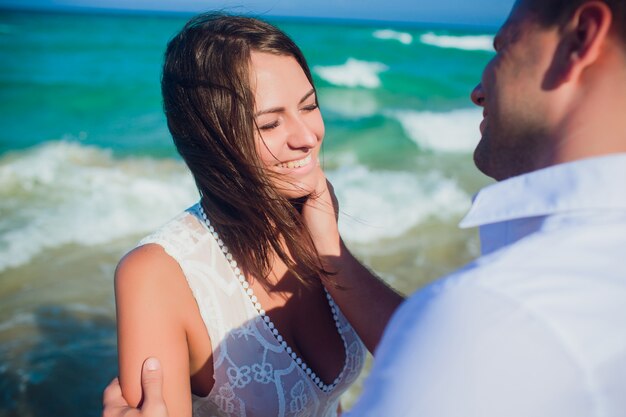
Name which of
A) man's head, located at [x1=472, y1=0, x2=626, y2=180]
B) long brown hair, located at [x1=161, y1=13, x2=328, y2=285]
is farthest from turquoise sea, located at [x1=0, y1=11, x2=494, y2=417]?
man's head, located at [x1=472, y1=0, x2=626, y2=180]

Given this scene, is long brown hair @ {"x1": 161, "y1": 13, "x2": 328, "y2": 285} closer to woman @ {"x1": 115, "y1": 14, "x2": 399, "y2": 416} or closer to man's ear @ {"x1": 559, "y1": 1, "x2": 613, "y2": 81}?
woman @ {"x1": 115, "y1": 14, "x2": 399, "y2": 416}

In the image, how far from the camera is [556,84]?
1.32 metres

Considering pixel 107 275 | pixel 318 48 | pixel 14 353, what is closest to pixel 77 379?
pixel 14 353

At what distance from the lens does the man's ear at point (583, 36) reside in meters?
1.21

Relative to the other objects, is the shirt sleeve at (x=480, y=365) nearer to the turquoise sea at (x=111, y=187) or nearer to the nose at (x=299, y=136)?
the nose at (x=299, y=136)

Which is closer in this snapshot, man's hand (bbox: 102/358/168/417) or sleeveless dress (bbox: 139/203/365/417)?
man's hand (bbox: 102/358/168/417)

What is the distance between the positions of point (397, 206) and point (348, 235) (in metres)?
1.44

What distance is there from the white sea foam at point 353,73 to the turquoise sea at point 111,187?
0.16 metres

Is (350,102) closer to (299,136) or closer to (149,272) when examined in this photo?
(299,136)

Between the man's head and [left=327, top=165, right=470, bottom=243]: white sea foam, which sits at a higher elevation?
the man's head

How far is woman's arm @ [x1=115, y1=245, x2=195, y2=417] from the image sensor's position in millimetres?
1882

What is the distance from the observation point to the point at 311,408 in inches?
90.4

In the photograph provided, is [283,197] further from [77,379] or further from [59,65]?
[59,65]

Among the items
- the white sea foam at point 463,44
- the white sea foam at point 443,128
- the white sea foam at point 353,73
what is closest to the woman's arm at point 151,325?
the white sea foam at point 443,128
